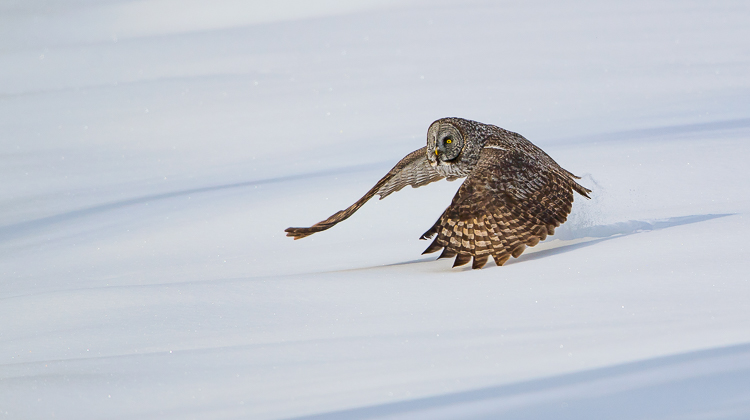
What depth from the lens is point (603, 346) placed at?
3.24m

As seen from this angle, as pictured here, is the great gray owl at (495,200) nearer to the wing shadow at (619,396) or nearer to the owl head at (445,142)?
the owl head at (445,142)

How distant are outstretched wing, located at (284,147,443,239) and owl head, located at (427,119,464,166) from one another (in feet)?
0.82

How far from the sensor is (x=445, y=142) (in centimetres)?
512

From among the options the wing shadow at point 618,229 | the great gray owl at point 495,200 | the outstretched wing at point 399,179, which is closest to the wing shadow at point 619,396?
the great gray owl at point 495,200

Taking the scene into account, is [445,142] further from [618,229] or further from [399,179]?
[618,229]

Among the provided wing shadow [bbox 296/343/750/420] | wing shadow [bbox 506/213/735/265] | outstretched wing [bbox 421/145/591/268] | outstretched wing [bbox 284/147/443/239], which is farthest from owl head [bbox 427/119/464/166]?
wing shadow [bbox 296/343/750/420]

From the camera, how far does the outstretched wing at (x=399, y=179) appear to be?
517cm

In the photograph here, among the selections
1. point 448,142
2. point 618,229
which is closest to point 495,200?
point 448,142

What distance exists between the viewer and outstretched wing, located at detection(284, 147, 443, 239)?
5.17 m

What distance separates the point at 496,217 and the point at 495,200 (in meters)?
0.10

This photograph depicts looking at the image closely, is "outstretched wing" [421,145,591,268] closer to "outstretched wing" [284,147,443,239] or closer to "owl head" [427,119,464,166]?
"owl head" [427,119,464,166]

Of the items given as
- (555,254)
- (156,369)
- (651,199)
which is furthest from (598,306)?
(651,199)

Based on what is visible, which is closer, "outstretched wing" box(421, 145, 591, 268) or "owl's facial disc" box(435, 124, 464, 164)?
"outstretched wing" box(421, 145, 591, 268)

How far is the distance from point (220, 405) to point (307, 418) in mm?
380
